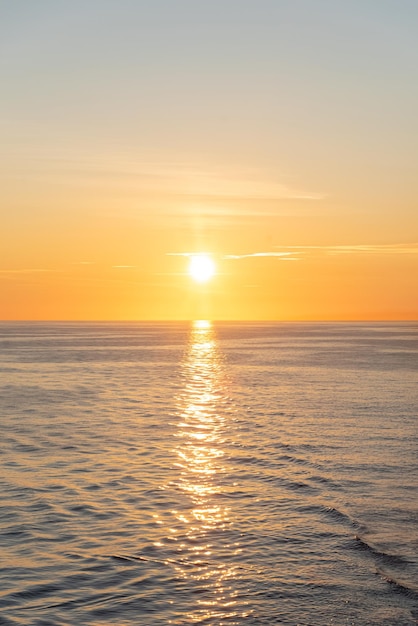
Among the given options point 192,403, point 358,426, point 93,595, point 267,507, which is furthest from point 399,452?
point 192,403

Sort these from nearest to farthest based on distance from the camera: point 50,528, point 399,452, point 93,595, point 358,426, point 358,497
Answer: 1. point 93,595
2. point 50,528
3. point 358,497
4. point 399,452
5. point 358,426

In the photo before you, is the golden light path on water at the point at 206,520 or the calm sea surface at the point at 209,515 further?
the golden light path on water at the point at 206,520

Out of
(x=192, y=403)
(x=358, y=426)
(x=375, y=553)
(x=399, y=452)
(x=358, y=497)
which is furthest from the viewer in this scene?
(x=192, y=403)

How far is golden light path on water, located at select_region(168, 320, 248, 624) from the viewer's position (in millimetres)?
13961

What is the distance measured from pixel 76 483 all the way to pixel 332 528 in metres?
8.56

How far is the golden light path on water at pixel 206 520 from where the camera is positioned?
1396 centimetres

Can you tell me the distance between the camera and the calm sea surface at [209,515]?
13773 mm

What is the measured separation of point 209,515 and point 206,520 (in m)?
0.49

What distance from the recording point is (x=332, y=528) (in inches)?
734

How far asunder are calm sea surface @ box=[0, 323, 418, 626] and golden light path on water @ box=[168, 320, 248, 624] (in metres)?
0.05

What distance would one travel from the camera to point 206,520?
19.2 metres

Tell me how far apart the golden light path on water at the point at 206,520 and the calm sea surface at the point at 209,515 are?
0.05 meters

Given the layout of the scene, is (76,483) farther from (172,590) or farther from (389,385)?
(389,385)

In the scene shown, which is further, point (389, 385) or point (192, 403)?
point (389, 385)
